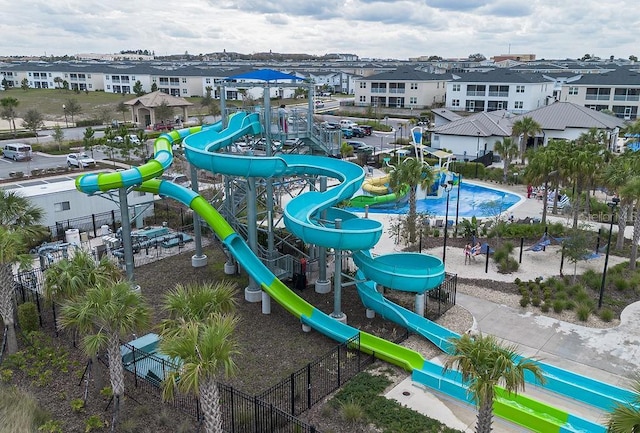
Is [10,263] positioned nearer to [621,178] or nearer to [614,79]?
[621,178]

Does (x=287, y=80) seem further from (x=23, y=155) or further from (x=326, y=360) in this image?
(x=23, y=155)

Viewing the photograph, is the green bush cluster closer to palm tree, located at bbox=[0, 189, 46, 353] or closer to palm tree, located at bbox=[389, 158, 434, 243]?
palm tree, located at bbox=[0, 189, 46, 353]

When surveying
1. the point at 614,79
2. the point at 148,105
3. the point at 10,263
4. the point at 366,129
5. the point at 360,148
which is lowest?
the point at 360,148

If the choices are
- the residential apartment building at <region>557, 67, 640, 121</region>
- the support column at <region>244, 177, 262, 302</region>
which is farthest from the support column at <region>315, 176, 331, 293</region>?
the residential apartment building at <region>557, 67, 640, 121</region>

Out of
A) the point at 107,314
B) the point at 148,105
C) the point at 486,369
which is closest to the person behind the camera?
the point at 486,369

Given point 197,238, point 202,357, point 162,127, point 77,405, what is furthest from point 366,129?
point 202,357

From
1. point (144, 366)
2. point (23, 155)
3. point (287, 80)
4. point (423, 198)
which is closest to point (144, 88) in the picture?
point (23, 155)
